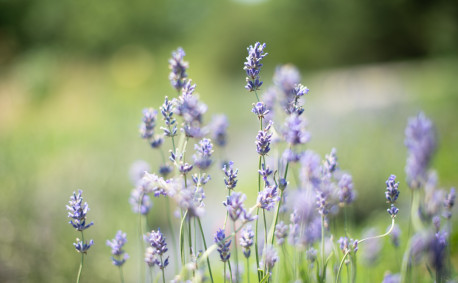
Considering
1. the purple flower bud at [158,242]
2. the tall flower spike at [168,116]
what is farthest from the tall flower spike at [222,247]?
the tall flower spike at [168,116]

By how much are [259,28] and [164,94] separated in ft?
32.5

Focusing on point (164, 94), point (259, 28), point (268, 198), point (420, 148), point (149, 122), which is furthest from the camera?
point (259, 28)

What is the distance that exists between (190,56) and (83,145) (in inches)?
490

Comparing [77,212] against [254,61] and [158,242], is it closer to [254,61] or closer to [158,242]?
[158,242]

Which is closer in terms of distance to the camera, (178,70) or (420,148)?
(420,148)

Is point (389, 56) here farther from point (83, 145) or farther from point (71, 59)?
point (83, 145)

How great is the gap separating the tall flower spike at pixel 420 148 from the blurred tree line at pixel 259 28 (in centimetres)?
1357

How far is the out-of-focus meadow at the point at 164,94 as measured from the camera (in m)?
3.13

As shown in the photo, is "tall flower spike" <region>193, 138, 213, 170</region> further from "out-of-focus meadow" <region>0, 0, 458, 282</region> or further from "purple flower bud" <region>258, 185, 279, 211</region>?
"out-of-focus meadow" <region>0, 0, 458, 282</region>

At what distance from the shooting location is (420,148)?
70 cm

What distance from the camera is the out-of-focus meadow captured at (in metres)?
3.13

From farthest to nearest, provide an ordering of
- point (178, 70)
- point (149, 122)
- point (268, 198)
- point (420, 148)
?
point (149, 122)
point (178, 70)
point (268, 198)
point (420, 148)

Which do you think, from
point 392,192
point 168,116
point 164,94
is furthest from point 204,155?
point 164,94

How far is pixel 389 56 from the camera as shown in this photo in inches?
674
